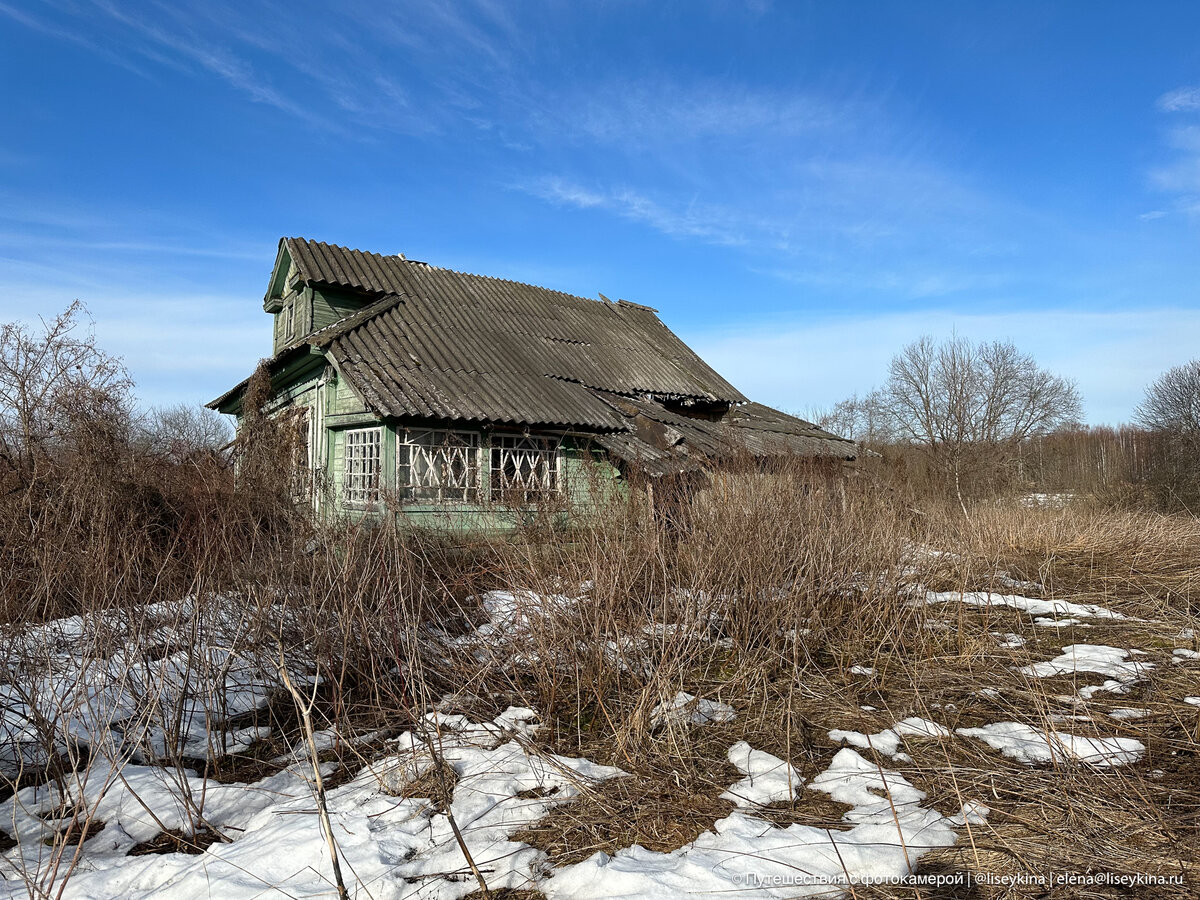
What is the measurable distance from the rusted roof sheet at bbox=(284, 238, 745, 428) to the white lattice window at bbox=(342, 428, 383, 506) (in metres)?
1.12

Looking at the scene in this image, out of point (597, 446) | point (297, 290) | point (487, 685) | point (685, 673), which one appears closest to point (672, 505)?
point (685, 673)

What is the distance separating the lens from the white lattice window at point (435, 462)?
11.1 m

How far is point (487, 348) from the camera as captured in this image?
14.0 metres

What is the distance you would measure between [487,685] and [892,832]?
2628 millimetres

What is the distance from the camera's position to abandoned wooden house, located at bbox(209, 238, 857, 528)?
36.2 ft

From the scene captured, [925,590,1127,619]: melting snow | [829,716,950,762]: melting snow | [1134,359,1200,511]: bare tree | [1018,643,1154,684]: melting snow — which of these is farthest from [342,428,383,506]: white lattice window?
[1134,359,1200,511]: bare tree

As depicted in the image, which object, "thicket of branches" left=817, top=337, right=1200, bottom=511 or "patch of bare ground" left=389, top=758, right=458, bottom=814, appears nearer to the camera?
"patch of bare ground" left=389, top=758, right=458, bottom=814

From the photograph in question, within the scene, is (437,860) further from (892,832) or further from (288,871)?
(892,832)

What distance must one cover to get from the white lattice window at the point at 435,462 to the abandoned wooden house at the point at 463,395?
0.03m

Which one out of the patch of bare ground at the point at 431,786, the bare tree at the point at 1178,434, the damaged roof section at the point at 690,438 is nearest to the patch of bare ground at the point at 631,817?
the patch of bare ground at the point at 431,786

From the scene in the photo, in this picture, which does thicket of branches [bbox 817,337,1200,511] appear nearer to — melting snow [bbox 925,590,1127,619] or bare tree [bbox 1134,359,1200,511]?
bare tree [bbox 1134,359,1200,511]

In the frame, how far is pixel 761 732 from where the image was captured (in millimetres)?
4113

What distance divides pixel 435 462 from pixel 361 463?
4.95 feet

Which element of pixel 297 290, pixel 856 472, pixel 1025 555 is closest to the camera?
pixel 856 472
